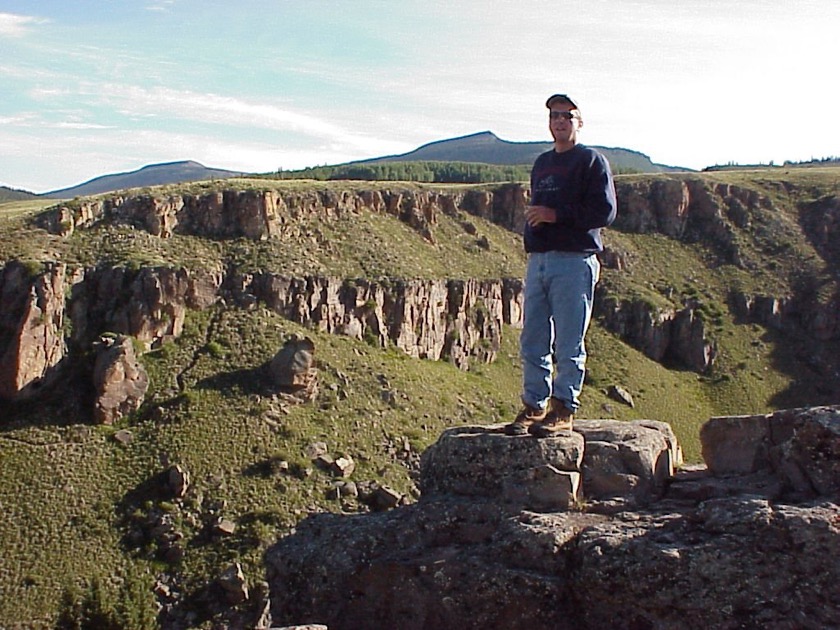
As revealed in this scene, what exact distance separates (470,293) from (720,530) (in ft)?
180

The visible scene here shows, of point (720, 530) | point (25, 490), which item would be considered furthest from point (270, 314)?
point (720, 530)

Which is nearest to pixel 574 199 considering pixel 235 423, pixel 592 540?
pixel 592 540

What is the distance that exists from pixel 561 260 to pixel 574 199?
0.60 metres

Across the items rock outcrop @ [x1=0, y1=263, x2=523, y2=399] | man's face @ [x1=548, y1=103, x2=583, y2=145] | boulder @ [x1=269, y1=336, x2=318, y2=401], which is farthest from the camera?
boulder @ [x1=269, y1=336, x2=318, y2=401]

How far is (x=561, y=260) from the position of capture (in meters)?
8.59

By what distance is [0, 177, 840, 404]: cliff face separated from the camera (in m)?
43.6

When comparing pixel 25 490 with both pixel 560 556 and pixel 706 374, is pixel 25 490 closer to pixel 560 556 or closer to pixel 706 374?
pixel 560 556

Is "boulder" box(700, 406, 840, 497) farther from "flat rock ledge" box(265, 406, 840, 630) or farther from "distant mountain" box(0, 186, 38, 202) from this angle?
"distant mountain" box(0, 186, 38, 202)

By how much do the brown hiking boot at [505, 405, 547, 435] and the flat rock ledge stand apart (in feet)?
0.58

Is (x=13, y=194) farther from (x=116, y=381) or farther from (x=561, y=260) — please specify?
(x=561, y=260)

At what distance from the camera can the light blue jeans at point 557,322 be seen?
858 centimetres

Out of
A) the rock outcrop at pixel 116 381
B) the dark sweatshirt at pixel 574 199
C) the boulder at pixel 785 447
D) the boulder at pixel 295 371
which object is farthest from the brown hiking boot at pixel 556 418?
the rock outcrop at pixel 116 381

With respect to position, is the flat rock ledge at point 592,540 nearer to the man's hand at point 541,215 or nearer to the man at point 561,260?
the man at point 561,260

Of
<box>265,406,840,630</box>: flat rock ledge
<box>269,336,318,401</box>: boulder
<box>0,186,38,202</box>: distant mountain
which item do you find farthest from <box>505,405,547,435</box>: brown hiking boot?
<box>0,186,38,202</box>: distant mountain
